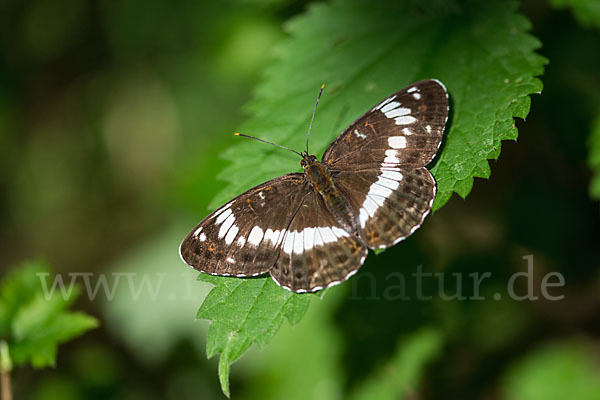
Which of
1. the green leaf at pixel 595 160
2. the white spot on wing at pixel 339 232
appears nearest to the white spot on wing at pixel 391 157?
the white spot on wing at pixel 339 232

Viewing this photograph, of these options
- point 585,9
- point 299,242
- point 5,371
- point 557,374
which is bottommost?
point 557,374

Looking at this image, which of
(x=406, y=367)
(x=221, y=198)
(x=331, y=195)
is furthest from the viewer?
(x=406, y=367)

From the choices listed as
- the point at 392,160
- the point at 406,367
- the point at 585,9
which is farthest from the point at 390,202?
the point at 585,9

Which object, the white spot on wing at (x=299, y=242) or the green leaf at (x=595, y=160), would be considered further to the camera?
the green leaf at (x=595, y=160)

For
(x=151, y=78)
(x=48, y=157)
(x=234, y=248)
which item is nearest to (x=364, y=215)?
(x=234, y=248)

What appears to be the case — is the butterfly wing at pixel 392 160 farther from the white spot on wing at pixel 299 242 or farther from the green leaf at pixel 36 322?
the green leaf at pixel 36 322

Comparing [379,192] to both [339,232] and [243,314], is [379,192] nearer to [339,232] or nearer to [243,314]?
[339,232]

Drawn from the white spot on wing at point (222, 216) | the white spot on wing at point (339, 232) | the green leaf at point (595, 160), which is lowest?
the green leaf at point (595, 160)

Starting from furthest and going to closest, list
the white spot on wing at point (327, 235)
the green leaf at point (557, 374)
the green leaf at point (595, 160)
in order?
the green leaf at point (557, 374) → the green leaf at point (595, 160) → the white spot on wing at point (327, 235)
